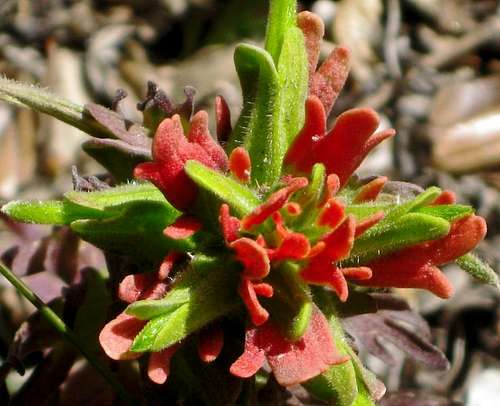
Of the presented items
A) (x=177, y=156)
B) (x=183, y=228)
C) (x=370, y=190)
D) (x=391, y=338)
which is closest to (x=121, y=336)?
(x=183, y=228)

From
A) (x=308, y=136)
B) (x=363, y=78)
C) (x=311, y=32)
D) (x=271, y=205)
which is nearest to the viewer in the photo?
(x=271, y=205)

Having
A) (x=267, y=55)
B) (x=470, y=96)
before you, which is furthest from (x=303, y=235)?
(x=470, y=96)

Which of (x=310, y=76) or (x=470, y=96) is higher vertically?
(x=310, y=76)

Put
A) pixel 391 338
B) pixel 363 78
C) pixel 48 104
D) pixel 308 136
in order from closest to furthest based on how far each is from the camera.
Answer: pixel 308 136, pixel 48 104, pixel 391 338, pixel 363 78

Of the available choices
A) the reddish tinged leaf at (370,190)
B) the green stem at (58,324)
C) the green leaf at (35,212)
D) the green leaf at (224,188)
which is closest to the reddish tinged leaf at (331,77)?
the reddish tinged leaf at (370,190)

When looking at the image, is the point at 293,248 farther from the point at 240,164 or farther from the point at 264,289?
the point at 240,164

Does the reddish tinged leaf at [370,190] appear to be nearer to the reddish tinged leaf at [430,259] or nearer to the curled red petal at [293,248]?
the reddish tinged leaf at [430,259]

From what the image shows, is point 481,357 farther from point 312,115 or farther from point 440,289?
point 312,115
